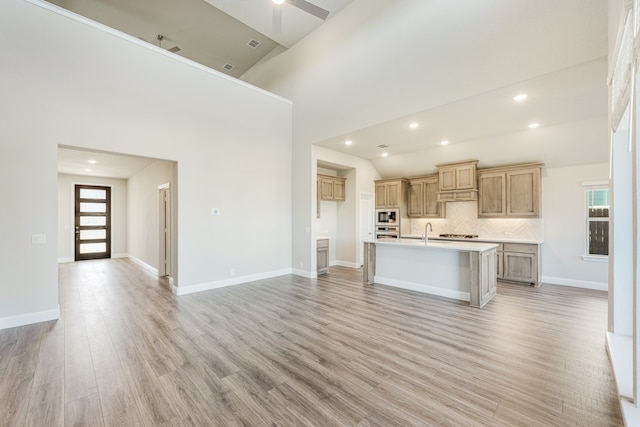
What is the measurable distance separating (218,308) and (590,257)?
708cm

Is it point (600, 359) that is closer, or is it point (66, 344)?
point (600, 359)

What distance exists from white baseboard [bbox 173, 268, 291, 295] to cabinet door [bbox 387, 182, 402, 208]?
3.65 meters

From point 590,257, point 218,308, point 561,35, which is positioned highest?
point 561,35

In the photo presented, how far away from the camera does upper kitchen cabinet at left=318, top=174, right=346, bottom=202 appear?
23.6 ft

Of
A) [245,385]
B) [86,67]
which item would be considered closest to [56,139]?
[86,67]

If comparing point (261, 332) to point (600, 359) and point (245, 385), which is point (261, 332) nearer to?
point (245, 385)

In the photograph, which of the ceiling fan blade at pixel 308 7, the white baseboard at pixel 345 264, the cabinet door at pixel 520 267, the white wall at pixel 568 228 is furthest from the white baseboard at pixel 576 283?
the ceiling fan blade at pixel 308 7

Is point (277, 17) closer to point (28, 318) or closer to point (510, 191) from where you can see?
point (28, 318)

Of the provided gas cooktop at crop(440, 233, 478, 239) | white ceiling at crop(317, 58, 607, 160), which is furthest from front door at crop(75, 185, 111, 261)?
gas cooktop at crop(440, 233, 478, 239)

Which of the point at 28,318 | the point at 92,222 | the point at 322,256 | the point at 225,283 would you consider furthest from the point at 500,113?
the point at 92,222

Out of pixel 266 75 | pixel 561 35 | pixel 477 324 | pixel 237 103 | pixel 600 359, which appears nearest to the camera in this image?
pixel 600 359

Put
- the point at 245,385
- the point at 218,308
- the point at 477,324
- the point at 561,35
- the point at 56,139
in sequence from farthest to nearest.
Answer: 1. the point at 218,308
2. the point at 56,139
3. the point at 477,324
4. the point at 561,35
5. the point at 245,385

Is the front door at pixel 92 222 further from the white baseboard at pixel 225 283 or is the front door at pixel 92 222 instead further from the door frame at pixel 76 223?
the white baseboard at pixel 225 283

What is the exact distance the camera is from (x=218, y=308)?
4.14 meters
